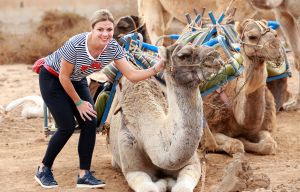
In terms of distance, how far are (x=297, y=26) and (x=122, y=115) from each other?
4.72 meters

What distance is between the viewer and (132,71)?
675 centimetres

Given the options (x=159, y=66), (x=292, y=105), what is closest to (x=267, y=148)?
(x=159, y=66)

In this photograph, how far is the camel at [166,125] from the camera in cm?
606

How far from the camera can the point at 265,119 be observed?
29.1 feet

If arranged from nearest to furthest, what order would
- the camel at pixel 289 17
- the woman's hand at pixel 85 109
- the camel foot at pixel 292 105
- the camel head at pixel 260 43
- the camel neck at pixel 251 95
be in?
the woman's hand at pixel 85 109, the camel head at pixel 260 43, the camel neck at pixel 251 95, the camel at pixel 289 17, the camel foot at pixel 292 105

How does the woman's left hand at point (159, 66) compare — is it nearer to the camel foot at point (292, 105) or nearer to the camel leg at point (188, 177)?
the camel leg at point (188, 177)

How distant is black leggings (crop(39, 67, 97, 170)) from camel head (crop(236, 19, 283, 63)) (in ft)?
5.49

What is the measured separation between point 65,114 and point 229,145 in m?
2.09

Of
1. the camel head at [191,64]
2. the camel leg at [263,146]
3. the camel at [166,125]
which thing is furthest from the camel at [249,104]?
the camel head at [191,64]

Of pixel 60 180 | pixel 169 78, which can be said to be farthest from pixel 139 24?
pixel 169 78

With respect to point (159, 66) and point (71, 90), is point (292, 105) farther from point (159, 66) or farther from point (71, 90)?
point (159, 66)

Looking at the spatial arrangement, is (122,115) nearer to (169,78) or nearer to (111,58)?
(111,58)

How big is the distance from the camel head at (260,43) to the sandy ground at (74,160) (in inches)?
41.3

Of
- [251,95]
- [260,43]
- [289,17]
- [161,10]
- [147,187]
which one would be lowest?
[147,187]
